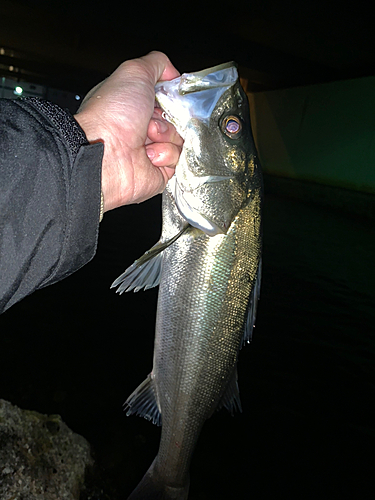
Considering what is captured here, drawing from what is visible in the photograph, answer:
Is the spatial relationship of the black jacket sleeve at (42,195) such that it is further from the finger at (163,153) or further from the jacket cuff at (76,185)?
the finger at (163,153)

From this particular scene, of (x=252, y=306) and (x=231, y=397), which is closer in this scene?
(x=252, y=306)

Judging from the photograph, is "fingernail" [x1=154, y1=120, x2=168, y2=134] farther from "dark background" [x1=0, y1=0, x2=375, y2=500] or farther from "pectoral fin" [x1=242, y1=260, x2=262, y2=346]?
"dark background" [x1=0, y1=0, x2=375, y2=500]

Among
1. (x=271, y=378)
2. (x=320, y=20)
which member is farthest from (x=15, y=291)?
(x=320, y=20)

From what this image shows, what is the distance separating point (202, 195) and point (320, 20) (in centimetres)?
1347

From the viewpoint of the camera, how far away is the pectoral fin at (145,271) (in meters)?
2.19

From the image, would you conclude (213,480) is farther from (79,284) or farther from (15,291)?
(79,284)

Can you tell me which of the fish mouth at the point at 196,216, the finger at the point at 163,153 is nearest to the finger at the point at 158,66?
the finger at the point at 163,153

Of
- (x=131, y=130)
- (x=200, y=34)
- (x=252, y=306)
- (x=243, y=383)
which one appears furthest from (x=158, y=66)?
(x=200, y=34)

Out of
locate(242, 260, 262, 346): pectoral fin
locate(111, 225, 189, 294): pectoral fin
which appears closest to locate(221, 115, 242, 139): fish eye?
locate(111, 225, 189, 294): pectoral fin

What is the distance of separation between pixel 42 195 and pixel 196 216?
1025 millimetres

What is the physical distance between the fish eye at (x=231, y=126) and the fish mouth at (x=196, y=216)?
27 cm

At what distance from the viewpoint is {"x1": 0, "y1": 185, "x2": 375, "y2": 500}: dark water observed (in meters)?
4.48

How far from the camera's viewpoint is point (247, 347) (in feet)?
22.7

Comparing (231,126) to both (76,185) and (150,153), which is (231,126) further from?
(76,185)
